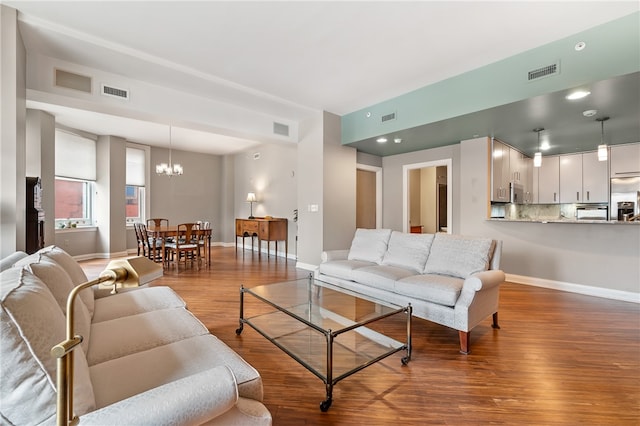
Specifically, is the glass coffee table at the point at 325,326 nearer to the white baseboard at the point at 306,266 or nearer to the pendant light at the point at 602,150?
the white baseboard at the point at 306,266

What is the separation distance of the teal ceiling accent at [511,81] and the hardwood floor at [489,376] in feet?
8.10

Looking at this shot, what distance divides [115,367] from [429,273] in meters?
2.73

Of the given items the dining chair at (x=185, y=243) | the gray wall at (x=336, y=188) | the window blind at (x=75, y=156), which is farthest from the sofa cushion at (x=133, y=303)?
the window blind at (x=75, y=156)

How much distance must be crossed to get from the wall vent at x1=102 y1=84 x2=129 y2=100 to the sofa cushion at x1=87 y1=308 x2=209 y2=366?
130 inches

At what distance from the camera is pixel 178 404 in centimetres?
90

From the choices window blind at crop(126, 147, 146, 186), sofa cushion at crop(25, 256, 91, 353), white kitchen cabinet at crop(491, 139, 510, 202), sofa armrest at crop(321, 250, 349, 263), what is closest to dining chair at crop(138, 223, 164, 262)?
window blind at crop(126, 147, 146, 186)

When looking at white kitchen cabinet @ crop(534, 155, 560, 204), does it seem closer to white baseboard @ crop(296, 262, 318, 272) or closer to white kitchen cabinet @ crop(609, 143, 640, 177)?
white kitchen cabinet @ crop(609, 143, 640, 177)

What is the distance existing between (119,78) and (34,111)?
8.24 feet

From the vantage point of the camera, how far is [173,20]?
9.14ft

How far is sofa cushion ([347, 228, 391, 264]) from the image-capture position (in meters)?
3.68

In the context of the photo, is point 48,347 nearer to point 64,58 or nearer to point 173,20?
point 173,20

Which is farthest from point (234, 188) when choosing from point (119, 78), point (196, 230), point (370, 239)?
point (370, 239)

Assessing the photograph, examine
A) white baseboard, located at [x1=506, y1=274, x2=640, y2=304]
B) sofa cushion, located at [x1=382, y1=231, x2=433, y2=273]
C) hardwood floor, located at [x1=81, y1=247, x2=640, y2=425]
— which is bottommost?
hardwood floor, located at [x1=81, y1=247, x2=640, y2=425]

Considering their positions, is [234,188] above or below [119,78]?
below
